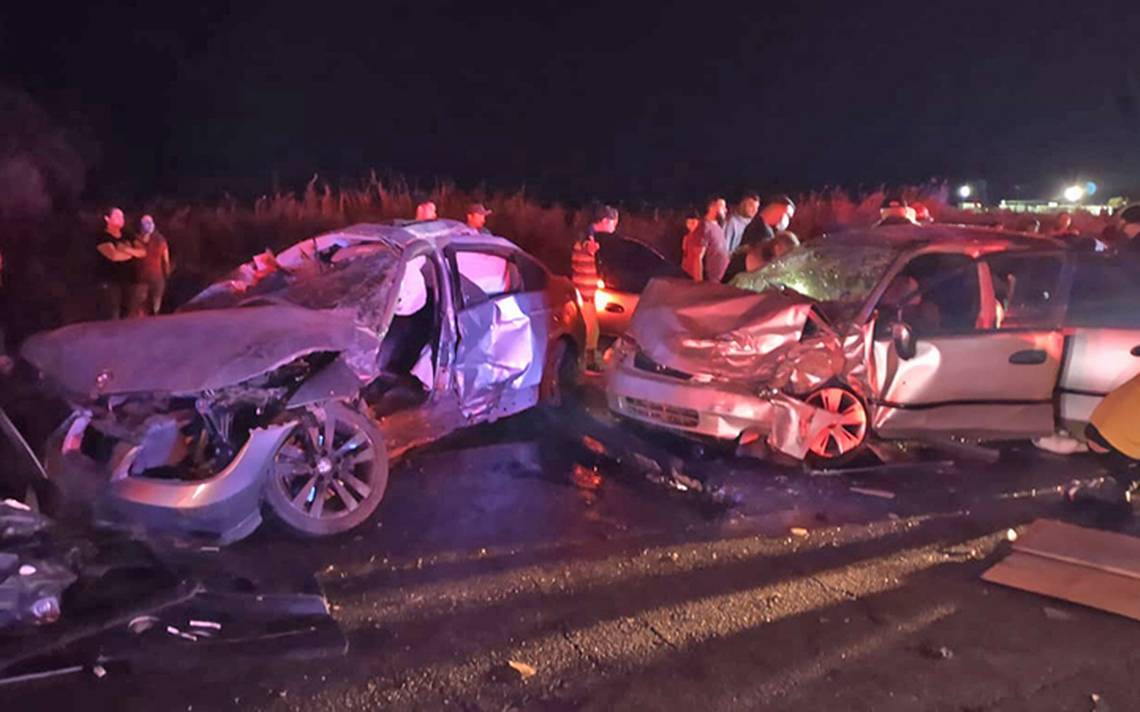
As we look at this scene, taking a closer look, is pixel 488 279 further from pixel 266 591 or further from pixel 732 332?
pixel 266 591

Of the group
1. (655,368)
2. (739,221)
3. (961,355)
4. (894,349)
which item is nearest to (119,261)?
(655,368)

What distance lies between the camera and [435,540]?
5.87 metres

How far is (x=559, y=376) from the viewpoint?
340 inches

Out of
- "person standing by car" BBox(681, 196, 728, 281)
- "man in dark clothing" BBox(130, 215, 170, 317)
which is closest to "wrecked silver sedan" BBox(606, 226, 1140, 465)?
"person standing by car" BBox(681, 196, 728, 281)

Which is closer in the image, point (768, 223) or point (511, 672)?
point (511, 672)

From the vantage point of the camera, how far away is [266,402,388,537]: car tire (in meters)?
5.63

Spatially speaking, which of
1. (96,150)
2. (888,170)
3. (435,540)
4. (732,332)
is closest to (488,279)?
(732,332)

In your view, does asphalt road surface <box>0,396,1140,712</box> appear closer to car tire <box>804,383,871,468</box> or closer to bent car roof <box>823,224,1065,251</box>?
car tire <box>804,383,871,468</box>

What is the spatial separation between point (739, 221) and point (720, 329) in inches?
189

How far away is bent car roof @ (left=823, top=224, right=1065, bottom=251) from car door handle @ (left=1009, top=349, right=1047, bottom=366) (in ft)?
2.73

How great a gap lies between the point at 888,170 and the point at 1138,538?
39.1m

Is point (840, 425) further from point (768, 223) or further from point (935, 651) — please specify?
point (768, 223)

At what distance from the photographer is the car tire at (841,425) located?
700 cm

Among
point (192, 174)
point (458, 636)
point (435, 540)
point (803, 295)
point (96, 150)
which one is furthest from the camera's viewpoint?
point (192, 174)
